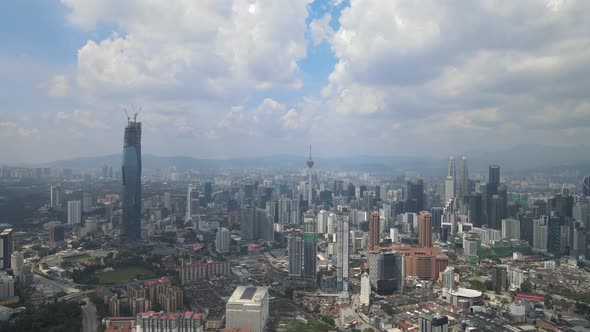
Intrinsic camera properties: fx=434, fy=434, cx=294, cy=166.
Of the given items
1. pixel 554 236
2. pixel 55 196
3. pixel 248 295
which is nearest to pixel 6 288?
pixel 248 295

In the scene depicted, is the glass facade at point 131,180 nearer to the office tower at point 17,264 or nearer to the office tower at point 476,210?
the office tower at point 17,264

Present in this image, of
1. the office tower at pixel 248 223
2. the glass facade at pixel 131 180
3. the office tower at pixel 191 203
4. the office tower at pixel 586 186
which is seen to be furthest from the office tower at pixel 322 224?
the office tower at pixel 586 186

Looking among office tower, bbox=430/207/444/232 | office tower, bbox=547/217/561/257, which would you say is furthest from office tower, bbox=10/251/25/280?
office tower, bbox=547/217/561/257

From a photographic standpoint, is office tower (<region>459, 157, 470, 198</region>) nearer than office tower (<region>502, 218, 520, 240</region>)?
No

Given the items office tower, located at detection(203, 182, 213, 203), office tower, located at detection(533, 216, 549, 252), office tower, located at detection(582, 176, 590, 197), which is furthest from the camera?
office tower, located at detection(203, 182, 213, 203)

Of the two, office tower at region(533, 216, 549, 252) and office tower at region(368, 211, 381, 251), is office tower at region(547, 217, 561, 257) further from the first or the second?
office tower at region(368, 211, 381, 251)

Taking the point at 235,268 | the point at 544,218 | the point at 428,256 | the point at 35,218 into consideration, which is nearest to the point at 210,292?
the point at 235,268

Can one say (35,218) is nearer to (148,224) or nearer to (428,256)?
(148,224)
